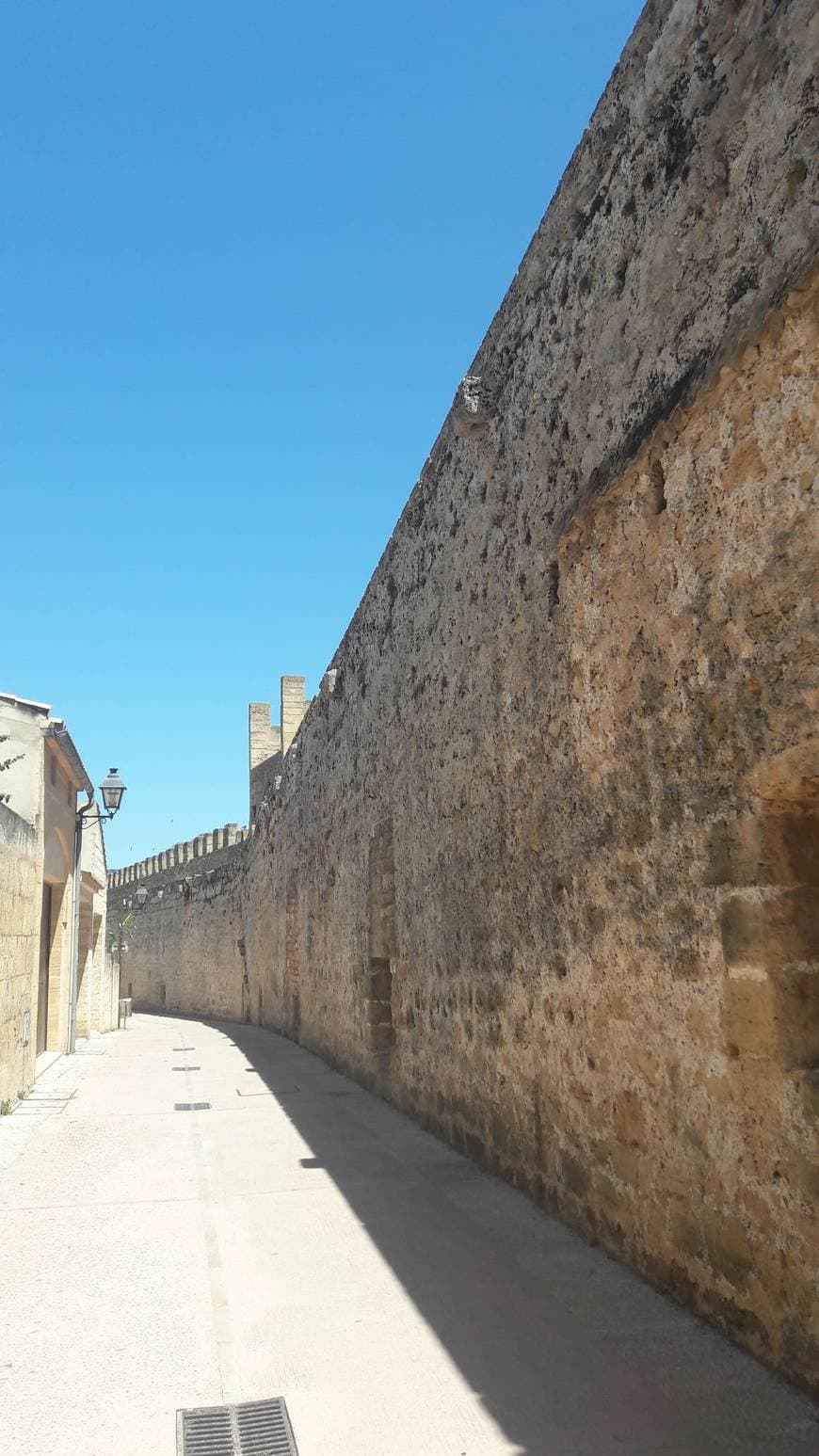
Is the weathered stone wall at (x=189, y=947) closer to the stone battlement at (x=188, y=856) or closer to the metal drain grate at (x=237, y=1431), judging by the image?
the stone battlement at (x=188, y=856)

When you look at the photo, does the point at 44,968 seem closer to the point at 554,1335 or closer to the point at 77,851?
the point at 77,851

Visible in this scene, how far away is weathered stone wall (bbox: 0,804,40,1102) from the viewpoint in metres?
7.55

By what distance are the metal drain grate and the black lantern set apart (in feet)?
33.9

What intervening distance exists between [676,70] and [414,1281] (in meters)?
4.09

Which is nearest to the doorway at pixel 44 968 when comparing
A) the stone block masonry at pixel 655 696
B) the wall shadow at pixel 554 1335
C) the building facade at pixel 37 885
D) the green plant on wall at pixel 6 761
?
the building facade at pixel 37 885

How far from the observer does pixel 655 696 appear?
133 inches

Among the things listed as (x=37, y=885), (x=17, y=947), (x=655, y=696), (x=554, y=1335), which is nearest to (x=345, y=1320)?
(x=554, y=1335)

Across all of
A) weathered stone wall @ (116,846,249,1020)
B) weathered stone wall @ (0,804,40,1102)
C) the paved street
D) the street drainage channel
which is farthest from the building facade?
the street drainage channel

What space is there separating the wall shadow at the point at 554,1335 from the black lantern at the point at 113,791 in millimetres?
8046

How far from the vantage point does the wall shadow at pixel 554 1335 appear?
2527 millimetres

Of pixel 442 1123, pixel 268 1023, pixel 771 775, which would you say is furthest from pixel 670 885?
pixel 268 1023

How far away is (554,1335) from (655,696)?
1940mm

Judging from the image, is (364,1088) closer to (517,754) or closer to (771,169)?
(517,754)

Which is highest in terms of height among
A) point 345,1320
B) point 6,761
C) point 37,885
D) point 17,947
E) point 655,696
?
point 6,761
